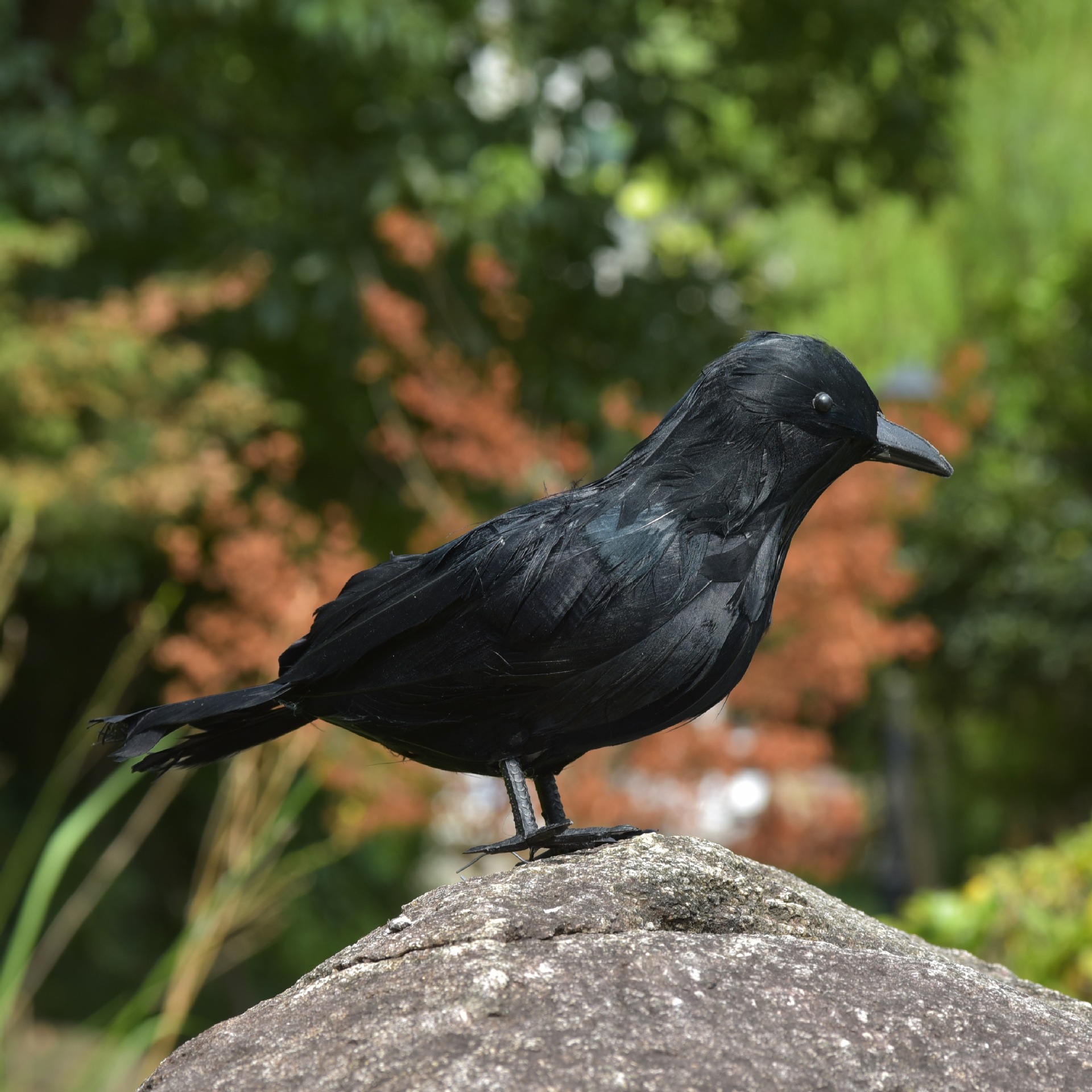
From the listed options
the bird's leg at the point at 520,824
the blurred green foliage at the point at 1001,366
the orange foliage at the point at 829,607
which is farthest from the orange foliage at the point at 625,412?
the bird's leg at the point at 520,824

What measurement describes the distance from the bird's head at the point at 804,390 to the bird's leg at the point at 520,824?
2.33 feet

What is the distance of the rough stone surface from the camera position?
1.74m

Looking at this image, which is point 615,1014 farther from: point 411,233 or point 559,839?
point 411,233

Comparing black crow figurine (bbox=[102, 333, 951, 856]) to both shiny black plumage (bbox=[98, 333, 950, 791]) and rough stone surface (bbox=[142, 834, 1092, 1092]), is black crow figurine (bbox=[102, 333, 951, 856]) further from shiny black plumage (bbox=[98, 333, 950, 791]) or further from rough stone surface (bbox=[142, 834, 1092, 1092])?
rough stone surface (bbox=[142, 834, 1092, 1092])

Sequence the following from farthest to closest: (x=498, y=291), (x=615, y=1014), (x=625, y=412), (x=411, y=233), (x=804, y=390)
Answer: (x=498, y=291) < (x=625, y=412) < (x=411, y=233) < (x=804, y=390) < (x=615, y=1014)

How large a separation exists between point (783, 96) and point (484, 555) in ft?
22.6

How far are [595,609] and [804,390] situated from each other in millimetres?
510

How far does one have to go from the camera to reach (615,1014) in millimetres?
1817

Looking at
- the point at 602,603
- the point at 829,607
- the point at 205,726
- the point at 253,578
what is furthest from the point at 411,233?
the point at 602,603

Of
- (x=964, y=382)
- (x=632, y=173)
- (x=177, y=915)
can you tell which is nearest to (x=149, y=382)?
(x=632, y=173)

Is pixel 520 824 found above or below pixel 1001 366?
below

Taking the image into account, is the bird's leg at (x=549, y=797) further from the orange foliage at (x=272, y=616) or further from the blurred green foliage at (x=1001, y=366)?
the blurred green foliage at (x=1001, y=366)

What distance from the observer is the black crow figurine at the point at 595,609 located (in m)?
2.14

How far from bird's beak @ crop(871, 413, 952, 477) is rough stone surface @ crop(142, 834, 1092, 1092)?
0.81 metres
